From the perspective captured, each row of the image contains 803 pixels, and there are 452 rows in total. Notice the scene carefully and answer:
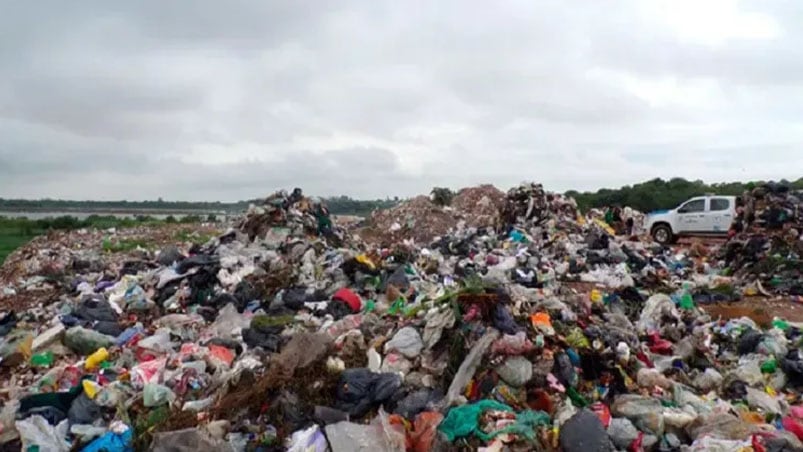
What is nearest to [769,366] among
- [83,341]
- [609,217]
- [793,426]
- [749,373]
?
[749,373]

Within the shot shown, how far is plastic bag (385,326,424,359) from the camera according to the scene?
4.81 meters

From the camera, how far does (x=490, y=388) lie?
427 cm

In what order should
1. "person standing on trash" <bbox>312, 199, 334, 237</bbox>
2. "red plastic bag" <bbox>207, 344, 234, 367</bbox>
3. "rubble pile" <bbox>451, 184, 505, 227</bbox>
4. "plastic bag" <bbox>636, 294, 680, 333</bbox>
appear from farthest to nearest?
"rubble pile" <bbox>451, 184, 505, 227</bbox>, "person standing on trash" <bbox>312, 199, 334, 237</bbox>, "plastic bag" <bbox>636, 294, 680, 333</bbox>, "red plastic bag" <bbox>207, 344, 234, 367</bbox>

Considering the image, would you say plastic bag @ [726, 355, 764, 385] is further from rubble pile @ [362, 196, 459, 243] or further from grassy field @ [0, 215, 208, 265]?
grassy field @ [0, 215, 208, 265]

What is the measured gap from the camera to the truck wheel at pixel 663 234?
54.3 ft

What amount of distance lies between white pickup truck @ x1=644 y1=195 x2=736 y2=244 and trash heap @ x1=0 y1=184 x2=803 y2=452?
28.6 ft

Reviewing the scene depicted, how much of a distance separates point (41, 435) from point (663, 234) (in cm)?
1608

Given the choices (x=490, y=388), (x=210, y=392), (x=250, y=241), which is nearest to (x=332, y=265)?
(x=250, y=241)

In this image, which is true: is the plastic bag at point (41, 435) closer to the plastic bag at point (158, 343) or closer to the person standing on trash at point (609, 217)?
the plastic bag at point (158, 343)

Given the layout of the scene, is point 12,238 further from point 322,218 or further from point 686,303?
point 686,303

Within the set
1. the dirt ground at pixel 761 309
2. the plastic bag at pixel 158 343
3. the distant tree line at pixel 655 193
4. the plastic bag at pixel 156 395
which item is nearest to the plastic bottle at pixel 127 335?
the plastic bag at pixel 158 343

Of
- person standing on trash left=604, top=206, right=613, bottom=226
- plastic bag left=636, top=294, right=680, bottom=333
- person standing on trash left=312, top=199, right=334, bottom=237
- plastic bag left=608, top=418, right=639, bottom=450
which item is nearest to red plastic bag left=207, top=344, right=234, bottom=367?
plastic bag left=608, top=418, right=639, bottom=450

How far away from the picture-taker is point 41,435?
13.1 ft

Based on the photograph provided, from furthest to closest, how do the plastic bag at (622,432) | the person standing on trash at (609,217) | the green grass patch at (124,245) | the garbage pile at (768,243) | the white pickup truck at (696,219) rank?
the person standing on trash at (609,217), the green grass patch at (124,245), the white pickup truck at (696,219), the garbage pile at (768,243), the plastic bag at (622,432)
